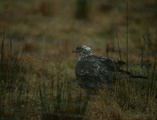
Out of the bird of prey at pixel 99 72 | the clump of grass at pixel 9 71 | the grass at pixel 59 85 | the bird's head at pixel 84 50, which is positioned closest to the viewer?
the grass at pixel 59 85

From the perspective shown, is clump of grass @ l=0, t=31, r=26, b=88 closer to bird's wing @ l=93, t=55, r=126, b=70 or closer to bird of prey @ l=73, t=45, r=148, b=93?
bird of prey @ l=73, t=45, r=148, b=93

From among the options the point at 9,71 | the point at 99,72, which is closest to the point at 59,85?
the point at 99,72

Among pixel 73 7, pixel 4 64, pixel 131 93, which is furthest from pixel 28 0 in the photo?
pixel 131 93

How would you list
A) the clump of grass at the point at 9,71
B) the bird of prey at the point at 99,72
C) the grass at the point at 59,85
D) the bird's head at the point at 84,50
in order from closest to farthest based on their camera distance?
the grass at the point at 59,85 < the clump of grass at the point at 9,71 < the bird of prey at the point at 99,72 < the bird's head at the point at 84,50

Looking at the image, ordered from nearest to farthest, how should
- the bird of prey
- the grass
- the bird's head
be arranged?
the grass < the bird of prey < the bird's head

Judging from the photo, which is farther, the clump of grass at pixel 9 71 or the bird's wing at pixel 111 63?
the bird's wing at pixel 111 63

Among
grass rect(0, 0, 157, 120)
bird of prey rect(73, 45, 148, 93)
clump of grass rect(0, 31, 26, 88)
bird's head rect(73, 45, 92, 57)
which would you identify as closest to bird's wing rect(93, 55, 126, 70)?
bird of prey rect(73, 45, 148, 93)

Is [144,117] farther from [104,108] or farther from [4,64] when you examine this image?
[4,64]

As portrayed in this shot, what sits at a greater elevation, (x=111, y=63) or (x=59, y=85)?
(x=111, y=63)

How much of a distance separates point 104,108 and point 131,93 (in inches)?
18.6

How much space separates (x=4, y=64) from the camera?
124 inches

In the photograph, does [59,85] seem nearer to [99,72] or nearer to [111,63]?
[99,72]

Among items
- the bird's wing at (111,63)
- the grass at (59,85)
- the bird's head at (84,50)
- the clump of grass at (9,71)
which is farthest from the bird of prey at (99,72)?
the clump of grass at (9,71)

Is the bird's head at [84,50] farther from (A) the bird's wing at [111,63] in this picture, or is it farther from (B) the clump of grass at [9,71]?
(B) the clump of grass at [9,71]
